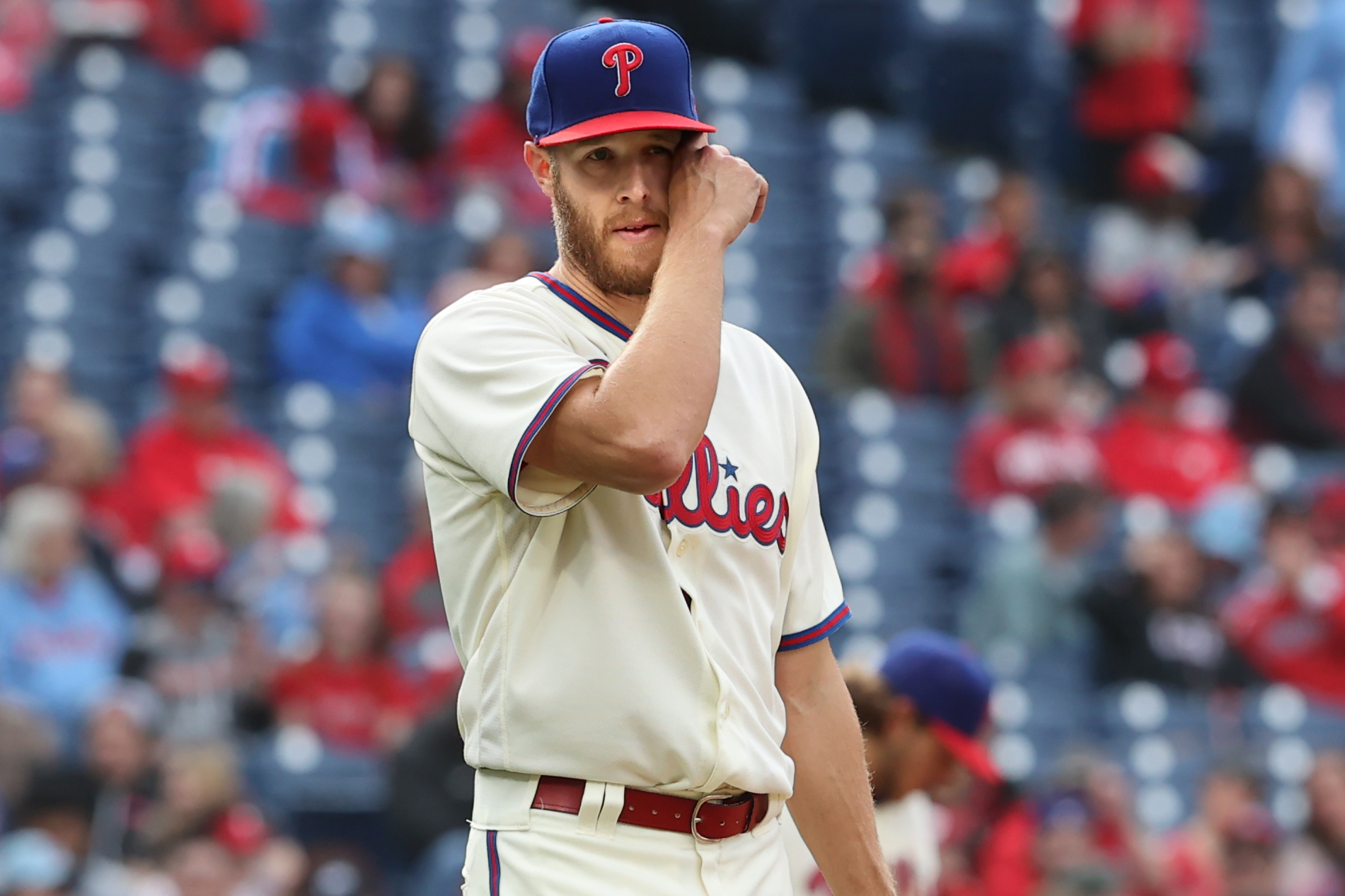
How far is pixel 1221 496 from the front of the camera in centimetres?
815

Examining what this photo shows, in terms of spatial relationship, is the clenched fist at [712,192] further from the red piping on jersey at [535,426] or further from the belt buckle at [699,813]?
the belt buckle at [699,813]

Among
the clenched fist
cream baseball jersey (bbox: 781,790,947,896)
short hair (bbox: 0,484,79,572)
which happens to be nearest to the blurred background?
short hair (bbox: 0,484,79,572)

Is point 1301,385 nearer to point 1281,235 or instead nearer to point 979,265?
point 1281,235

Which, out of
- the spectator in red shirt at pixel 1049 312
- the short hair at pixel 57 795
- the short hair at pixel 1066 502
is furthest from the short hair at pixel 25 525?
the spectator in red shirt at pixel 1049 312

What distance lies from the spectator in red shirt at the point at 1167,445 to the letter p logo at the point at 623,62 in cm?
645

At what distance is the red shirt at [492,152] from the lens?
880 centimetres

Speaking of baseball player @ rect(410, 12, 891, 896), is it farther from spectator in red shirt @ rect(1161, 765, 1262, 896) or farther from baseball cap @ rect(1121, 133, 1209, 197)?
baseball cap @ rect(1121, 133, 1209, 197)

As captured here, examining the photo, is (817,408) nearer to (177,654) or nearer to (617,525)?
(177,654)

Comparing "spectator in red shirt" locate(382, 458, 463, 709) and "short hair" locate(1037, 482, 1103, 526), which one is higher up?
"short hair" locate(1037, 482, 1103, 526)

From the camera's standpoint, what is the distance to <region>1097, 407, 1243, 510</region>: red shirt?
8.26 m

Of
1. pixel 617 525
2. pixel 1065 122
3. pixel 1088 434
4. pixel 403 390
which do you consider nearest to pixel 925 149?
Answer: pixel 1065 122

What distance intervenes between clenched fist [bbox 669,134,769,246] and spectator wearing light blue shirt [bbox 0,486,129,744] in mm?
4742

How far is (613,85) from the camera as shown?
6.94 ft

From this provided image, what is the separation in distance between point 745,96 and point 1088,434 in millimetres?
2851
